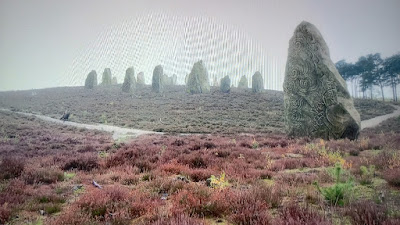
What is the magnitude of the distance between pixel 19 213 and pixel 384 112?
184 feet

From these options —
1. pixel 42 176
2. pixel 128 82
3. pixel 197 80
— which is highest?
Answer: pixel 128 82

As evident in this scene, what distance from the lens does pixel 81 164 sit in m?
9.00

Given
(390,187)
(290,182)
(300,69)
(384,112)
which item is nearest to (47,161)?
(290,182)

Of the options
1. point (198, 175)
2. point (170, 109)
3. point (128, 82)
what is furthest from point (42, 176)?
point (128, 82)

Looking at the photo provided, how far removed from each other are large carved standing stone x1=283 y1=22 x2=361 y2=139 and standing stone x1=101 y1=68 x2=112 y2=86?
8061 centimetres

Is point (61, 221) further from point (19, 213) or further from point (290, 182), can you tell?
point (290, 182)

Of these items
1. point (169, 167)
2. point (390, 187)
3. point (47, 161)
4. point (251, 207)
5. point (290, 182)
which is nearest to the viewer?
point (251, 207)

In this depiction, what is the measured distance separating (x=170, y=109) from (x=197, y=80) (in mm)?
22078

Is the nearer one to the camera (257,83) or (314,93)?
(314,93)

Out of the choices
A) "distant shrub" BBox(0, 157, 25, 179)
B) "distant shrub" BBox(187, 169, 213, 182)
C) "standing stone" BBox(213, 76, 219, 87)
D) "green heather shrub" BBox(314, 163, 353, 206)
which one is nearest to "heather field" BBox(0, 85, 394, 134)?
"distant shrub" BBox(187, 169, 213, 182)

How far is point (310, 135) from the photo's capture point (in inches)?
627

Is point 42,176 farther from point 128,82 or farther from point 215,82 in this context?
point 215,82

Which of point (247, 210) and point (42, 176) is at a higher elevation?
point (247, 210)

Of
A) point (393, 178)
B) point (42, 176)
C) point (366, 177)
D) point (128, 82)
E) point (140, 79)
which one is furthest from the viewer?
point (140, 79)
